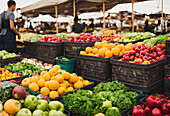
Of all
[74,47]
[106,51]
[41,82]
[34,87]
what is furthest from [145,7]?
[34,87]

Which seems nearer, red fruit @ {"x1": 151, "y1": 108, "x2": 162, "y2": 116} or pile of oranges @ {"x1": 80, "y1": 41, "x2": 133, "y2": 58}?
red fruit @ {"x1": 151, "y1": 108, "x2": 162, "y2": 116}

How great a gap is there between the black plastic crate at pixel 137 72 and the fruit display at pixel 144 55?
0.10 metres

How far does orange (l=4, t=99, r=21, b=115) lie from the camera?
1.96 m

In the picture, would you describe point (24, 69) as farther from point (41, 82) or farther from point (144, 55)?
point (144, 55)

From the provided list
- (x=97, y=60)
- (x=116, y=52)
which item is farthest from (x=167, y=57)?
(x=97, y=60)

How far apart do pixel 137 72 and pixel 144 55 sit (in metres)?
0.50

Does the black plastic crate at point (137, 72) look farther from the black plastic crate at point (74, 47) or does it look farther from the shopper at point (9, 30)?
the shopper at point (9, 30)

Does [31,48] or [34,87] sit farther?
[31,48]


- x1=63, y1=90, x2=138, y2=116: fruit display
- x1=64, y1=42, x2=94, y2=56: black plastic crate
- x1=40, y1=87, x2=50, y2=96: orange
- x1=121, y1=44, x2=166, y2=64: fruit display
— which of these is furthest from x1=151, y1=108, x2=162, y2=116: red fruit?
x1=64, y1=42, x2=94, y2=56: black plastic crate

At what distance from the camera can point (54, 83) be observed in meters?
2.78

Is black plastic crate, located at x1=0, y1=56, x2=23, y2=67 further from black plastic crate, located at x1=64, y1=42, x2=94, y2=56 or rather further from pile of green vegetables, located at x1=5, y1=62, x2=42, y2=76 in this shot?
black plastic crate, located at x1=64, y1=42, x2=94, y2=56

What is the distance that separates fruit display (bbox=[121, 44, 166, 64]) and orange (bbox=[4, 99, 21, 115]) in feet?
6.23

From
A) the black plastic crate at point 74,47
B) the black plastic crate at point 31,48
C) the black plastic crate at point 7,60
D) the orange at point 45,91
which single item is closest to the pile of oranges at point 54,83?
the orange at point 45,91

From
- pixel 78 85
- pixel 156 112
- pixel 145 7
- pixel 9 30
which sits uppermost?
pixel 145 7
